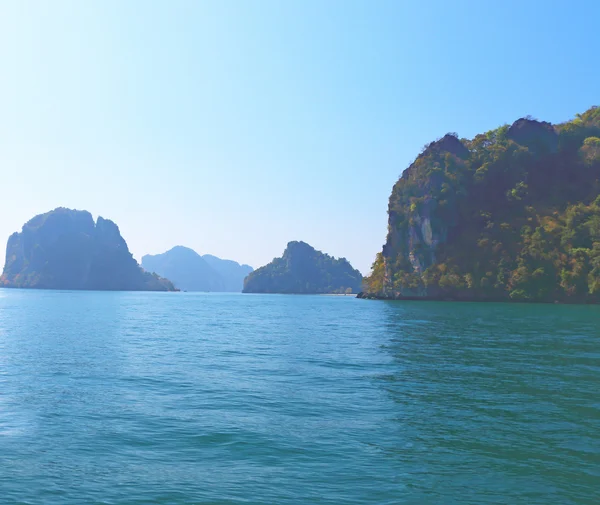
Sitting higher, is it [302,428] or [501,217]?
[501,217]

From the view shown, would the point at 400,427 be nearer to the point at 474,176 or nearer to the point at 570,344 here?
the point at 570,344

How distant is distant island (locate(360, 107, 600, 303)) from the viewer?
417 feet

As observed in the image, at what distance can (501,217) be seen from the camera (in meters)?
150

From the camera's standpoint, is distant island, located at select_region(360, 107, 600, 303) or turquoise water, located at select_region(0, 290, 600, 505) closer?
turquoise water, located at select_region(0, 290, 600, 505)

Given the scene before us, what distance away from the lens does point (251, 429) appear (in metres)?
15.3

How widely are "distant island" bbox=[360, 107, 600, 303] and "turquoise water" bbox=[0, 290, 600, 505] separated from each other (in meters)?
105

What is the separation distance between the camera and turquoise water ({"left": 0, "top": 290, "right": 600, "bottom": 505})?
35.0ft

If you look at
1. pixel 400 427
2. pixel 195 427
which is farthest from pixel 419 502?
pixel 195 427

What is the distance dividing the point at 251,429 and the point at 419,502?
22.1 feet

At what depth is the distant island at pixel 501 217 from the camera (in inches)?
5007

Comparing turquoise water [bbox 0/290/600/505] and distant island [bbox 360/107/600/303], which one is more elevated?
distant island [bbox 360/107/600/303]

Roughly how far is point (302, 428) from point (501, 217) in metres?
150

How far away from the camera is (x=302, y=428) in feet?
50.4

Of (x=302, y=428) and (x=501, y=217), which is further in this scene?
(x=501, y=217)
